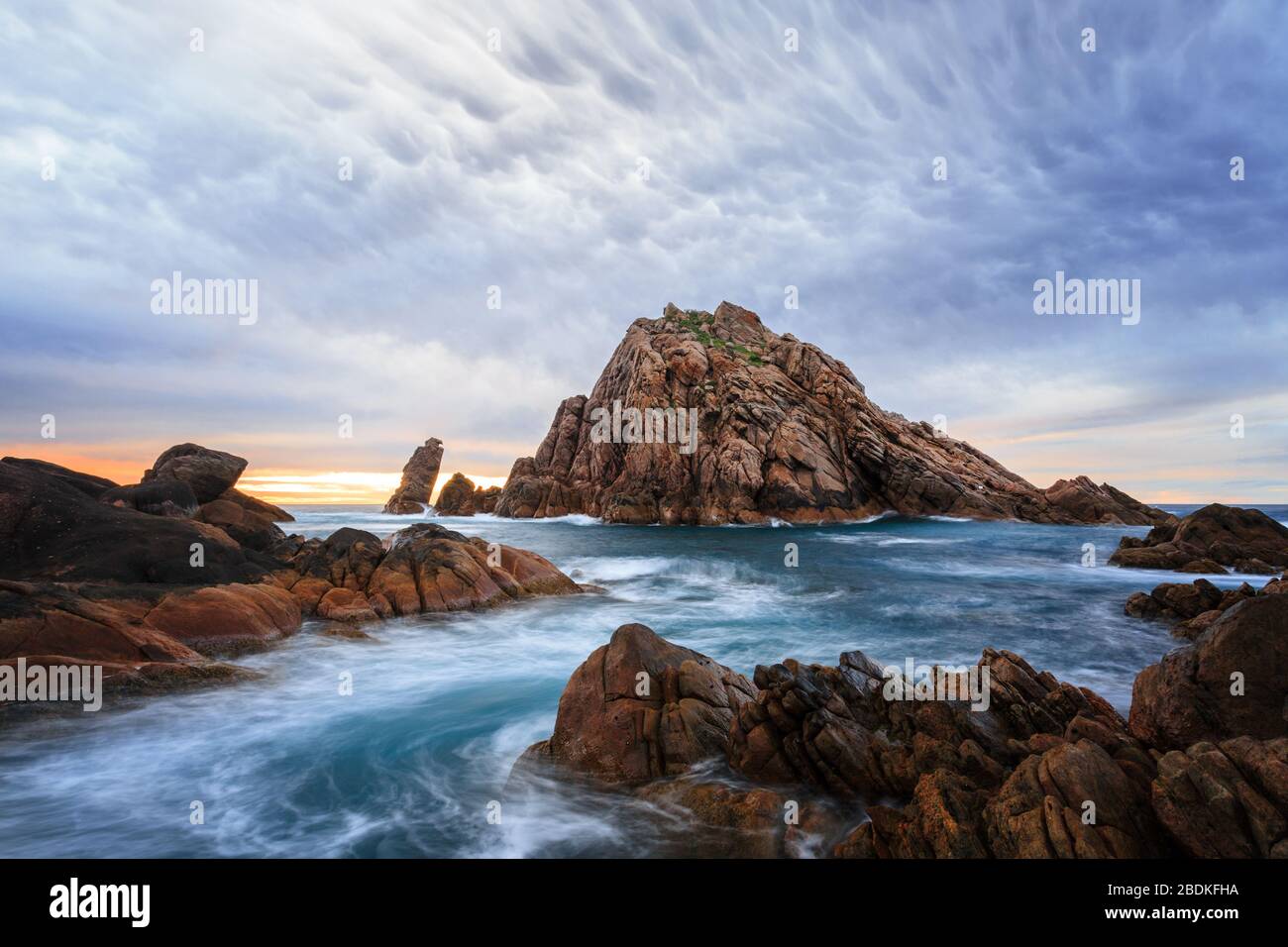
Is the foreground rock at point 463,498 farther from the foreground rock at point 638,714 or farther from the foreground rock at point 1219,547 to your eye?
the foreground rock at point 638,714

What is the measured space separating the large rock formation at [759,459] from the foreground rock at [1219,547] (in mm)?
38743

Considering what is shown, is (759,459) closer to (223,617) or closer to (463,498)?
(463,498)

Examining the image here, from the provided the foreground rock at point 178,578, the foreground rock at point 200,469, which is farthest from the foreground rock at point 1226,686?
the foreground rock at point 200,469

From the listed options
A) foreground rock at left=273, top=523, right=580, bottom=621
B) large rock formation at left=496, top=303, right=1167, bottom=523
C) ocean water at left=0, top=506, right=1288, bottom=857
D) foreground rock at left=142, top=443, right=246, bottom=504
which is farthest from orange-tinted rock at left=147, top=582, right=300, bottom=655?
large rock formation at left=496, top=303, right=1167, bottom=523

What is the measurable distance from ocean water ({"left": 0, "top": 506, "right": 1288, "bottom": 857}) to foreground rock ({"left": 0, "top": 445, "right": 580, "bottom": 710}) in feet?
3.53

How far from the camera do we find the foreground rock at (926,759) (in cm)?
498

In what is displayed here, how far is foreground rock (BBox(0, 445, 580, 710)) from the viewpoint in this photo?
1127 centimetres

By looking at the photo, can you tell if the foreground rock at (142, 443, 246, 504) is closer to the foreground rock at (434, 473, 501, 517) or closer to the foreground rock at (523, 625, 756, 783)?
the foreground rock at (523, 625, 756, 783)

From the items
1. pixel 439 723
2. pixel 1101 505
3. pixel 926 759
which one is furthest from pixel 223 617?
pixel 1101 505

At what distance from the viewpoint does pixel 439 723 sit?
11.0m

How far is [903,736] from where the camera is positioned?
25.8 feet
